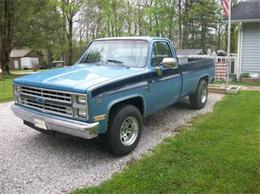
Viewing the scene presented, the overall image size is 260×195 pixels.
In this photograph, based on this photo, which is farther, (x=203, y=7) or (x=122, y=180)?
(x=203, y=7)

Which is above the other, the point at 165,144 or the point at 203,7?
the point at 203,7

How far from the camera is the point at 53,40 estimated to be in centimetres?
2880

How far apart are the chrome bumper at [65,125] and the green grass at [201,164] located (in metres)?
0.71

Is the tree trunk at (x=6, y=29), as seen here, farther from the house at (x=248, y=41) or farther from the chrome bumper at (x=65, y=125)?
the chrome bumper at (x=65, y=125)

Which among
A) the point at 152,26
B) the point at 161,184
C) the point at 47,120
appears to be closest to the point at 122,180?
the point at 161,184

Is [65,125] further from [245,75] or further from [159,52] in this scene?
[245,75]

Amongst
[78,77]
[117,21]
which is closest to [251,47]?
[78,77]

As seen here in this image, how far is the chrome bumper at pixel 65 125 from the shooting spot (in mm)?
4082

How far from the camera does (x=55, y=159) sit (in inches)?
183

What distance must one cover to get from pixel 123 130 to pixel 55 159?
116 centimetres

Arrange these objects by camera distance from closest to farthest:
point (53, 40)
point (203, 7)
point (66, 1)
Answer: point (203, 7), point (53, 40), point (66, 1)

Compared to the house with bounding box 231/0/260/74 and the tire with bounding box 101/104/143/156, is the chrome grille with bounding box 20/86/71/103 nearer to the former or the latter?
the tire with bounding box 101/104/143/156

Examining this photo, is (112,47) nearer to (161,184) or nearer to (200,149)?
(200,149)

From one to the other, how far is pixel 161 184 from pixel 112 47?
10.1 ft
